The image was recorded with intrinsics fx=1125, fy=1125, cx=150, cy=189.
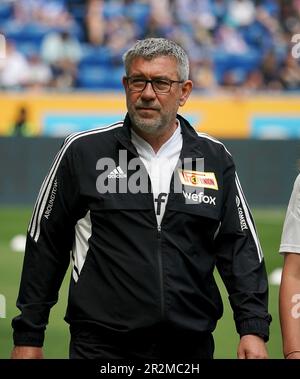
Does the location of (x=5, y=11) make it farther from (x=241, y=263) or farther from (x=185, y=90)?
(x=241, y=263)

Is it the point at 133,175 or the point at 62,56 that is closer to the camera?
the point at 133,175

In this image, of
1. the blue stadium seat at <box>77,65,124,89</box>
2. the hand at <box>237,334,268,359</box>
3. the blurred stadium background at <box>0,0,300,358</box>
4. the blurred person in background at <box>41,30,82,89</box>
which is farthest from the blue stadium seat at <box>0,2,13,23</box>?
the hand at <box>237,334,268,359</box>

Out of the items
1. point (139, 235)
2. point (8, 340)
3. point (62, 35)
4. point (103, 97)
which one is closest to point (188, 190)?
point (139, 235)

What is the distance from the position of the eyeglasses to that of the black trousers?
1.08 meters

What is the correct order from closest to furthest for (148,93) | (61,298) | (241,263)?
(148,93)
(241,263)
(61,298)

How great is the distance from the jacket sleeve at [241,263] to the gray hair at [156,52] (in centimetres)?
51

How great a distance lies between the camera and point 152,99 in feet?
16.8

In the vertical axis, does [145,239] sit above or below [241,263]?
above

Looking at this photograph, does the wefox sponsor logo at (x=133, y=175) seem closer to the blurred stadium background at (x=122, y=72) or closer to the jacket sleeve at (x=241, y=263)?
the jacket sleeve at (x=241, y=263)

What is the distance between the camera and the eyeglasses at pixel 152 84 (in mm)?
5121

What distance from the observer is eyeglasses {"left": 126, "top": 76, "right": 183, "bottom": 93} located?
5.12m

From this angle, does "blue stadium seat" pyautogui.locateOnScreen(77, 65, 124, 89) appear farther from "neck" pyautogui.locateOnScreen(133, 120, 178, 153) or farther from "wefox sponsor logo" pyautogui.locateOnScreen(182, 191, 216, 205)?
"wefox sponsor logo" pyautogui.locateOnScreen(182, 191, 216, 205)

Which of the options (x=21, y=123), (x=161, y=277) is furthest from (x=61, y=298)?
(x=21, y=123)

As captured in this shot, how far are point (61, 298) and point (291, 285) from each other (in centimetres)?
737
